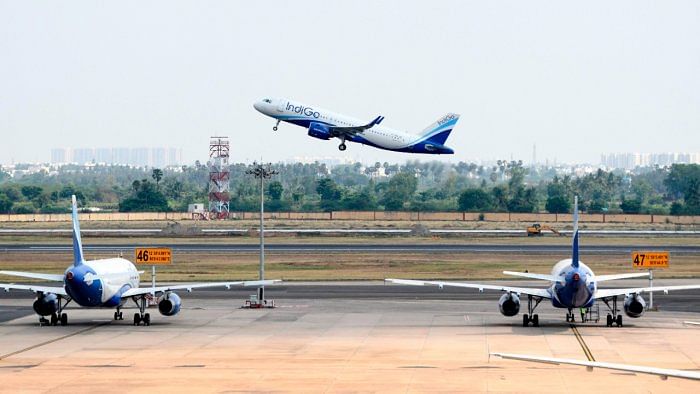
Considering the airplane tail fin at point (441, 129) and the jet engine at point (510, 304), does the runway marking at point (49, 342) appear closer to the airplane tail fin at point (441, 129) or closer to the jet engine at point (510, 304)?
the jet engine at point (510, 304)

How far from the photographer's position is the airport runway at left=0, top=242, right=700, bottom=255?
447ft

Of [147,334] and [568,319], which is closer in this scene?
[147,334]

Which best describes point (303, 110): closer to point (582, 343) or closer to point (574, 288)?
point (574, 288)

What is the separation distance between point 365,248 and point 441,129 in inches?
801

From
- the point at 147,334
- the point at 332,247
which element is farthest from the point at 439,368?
the point at 332,247

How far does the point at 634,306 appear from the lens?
2741 inches

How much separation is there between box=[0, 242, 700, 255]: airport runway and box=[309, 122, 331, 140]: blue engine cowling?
71.1 feet

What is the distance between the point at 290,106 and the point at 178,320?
48609 millimetres

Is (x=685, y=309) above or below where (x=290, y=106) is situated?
below

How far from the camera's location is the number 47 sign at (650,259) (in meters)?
80.9

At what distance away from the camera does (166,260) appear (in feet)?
272

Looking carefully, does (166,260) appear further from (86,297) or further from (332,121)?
(332,121)

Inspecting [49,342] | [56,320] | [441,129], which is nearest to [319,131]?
[441,129]

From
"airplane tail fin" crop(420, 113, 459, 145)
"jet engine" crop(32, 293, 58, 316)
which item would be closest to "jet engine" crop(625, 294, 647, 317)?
"jet engine" crop(32, 293, 58, 316)
